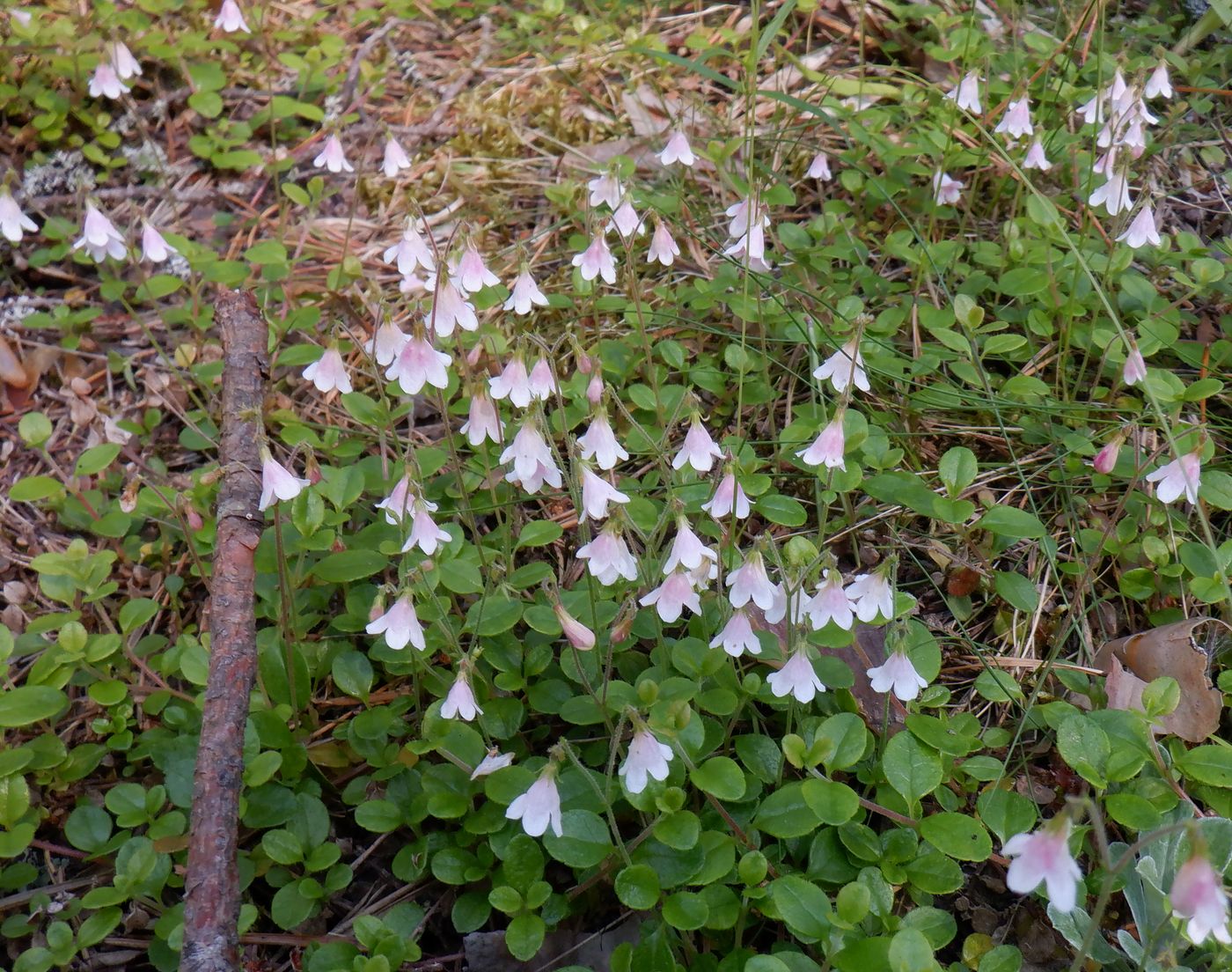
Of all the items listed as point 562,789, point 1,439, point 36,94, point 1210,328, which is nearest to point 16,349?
point 1,439

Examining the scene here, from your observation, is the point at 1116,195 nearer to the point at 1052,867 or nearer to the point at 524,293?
the point at 524,293

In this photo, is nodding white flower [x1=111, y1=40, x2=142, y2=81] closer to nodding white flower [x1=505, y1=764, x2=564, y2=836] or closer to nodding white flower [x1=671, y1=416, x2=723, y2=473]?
nodding white flower [x1=671, y1=416, x2=723, y2=473]

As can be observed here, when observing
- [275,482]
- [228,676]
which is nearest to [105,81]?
[275,482]

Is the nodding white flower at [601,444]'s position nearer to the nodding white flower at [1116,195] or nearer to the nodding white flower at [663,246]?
the nodding white flower at [663,246]

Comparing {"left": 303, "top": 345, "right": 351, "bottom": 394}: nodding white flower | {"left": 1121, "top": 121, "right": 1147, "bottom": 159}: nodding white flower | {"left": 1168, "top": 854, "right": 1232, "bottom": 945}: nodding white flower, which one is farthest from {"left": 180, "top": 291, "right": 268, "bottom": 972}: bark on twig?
{"left": 1121, "top": 121, "right": 1147, "bottom": 159}: nodding white flower

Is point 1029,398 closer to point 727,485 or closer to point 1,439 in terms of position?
point 727,485

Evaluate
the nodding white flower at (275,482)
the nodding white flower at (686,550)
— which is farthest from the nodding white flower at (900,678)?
the nodding white flower at (275,482)
